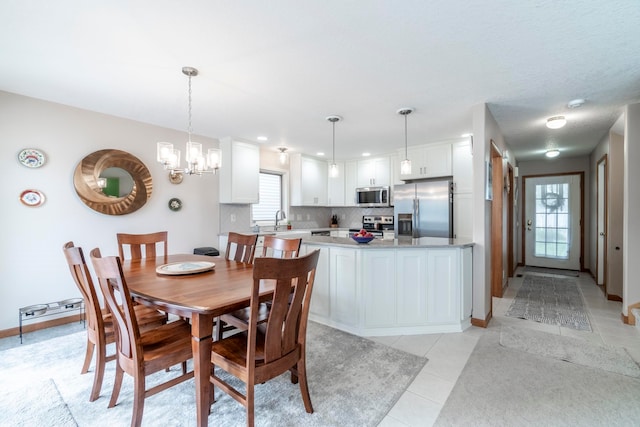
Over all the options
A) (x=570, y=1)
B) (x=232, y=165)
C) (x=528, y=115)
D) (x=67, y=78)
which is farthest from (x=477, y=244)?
(x=67, y=78)

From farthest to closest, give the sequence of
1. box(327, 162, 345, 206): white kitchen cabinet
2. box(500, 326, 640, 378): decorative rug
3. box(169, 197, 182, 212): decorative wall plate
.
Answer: box(327, 162, 345, 206): white kitchen cabinet → box(169, 197, 182, 212): decorative wall plate → box(500, 326, 640, 378): decorative rug

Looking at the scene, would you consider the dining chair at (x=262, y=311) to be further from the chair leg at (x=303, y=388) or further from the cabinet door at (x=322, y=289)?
the cabinet door at (x=322, y=289)

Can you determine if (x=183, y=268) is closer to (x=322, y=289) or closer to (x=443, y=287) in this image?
(x=322, y=289)

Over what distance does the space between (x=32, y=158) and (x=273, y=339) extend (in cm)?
321

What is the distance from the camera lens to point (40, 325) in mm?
3002

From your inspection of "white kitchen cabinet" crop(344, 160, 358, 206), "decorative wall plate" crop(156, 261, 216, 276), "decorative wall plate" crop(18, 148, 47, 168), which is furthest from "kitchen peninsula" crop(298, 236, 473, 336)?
"white kitchen cabinet" crop(344, 160, 358, 206)

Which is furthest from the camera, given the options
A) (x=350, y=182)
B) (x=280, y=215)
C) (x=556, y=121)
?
(x=350, y=182)

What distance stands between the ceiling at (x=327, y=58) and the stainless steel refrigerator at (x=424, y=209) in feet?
3.98

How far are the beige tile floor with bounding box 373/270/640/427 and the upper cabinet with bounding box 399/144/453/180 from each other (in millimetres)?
2065

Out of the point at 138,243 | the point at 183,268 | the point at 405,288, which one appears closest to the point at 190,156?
the point at 183,268

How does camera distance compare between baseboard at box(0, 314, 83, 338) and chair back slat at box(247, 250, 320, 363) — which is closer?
chair back slat at box(247, 250, 320, 363)

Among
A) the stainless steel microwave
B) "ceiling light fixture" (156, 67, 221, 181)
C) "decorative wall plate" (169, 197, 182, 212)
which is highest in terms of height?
"ceiling light fixture" (156, 67, 221, 181)

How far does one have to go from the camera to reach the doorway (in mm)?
5898

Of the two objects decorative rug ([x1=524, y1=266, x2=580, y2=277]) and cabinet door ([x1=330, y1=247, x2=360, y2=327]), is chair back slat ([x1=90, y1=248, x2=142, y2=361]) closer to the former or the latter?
cabinet door ([x1=330, y1=247, x2=360, y2=327])
